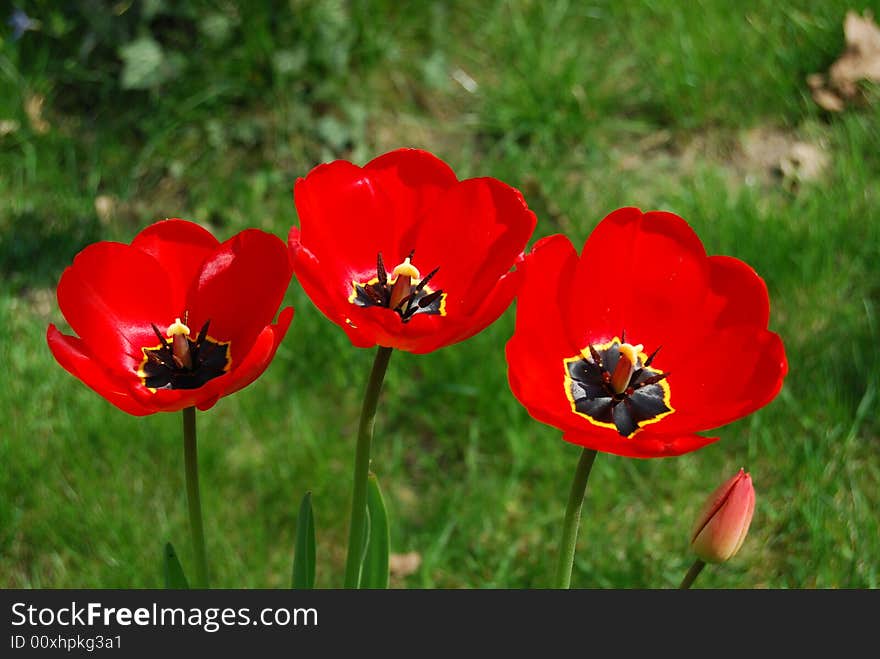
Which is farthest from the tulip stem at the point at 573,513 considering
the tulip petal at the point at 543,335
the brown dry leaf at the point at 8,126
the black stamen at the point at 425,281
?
the brown dry leaf at the point at 8,126

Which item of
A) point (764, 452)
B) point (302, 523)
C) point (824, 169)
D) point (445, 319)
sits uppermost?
point (445, 319)

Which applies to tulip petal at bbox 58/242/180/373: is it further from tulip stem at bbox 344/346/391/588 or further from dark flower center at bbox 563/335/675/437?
dark flower center at bbox 563/335/675/437

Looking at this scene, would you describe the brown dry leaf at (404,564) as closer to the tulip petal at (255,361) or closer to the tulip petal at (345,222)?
the tulip petal at (345,222)
